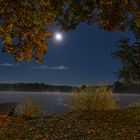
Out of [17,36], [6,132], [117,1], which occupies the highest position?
[117,1]

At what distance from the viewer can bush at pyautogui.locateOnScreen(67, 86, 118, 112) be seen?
130 feet

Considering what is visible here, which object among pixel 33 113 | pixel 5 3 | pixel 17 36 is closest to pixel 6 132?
pixel 17 36

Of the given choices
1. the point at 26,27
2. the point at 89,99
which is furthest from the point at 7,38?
the point at 89,99

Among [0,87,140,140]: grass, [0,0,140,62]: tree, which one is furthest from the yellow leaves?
[0,87,140,140]: grass

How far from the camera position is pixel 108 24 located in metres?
21.7

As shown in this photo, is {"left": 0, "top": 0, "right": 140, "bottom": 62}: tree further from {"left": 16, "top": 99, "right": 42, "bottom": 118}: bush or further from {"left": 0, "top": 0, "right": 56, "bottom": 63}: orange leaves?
{"left": 16, "top": 99, "right": 42, "bottom": 118}: bush

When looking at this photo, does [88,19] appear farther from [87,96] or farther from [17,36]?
[87,96]

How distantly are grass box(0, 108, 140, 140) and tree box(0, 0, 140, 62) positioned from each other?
4.47 metres

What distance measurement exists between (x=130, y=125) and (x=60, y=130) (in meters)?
4.36

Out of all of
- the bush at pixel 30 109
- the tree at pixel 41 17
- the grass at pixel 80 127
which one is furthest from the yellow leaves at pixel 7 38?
the bush at pixel 30 109

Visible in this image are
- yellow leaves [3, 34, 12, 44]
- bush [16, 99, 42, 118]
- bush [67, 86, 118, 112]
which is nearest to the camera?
yellow leaves [3, 34, 12, 44]

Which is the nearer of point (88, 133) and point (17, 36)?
point (17, 36)

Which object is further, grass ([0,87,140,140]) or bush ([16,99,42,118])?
bush ([16,99,42,118])

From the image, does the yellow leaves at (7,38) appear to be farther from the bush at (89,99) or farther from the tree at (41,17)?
the bush at (89,99)
